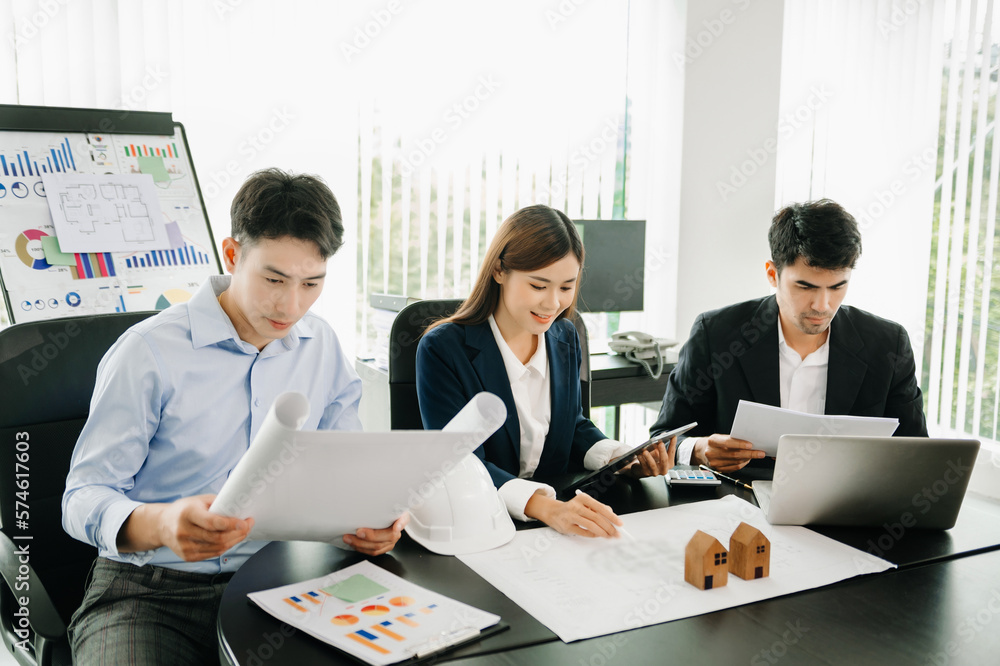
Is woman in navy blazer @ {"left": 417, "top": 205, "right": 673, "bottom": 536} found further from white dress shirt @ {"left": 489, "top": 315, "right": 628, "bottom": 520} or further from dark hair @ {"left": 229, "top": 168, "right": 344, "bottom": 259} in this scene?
dark hair @ {"left": 229, "top": 168, "right": 344, "bottom": 259}

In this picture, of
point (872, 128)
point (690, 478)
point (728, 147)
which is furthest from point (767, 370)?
point (872, 128)

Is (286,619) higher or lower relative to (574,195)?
lower

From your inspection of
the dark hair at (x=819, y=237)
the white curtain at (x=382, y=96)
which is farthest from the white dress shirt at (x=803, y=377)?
the white curtain at (x=382, y=96)

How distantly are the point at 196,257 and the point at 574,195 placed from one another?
203 cm

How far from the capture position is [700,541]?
116 cm

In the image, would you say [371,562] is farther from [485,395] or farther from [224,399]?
[224,399]

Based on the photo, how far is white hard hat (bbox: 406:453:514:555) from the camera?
4.20 feet

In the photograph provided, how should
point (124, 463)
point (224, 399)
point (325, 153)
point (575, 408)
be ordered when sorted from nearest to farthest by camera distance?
point (124, 463), point (224, 399), point (575, 408), point (325, 153)

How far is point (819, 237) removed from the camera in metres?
1.92

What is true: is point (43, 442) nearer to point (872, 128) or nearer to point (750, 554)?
point (750, 554)

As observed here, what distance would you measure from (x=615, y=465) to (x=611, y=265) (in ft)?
6.33

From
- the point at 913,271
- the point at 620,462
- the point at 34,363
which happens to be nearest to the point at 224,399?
the point at 34,363

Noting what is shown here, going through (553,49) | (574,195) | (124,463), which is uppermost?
(553,49)

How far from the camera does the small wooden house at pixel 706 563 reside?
45.2 inches
